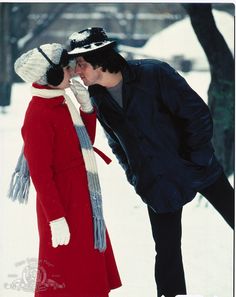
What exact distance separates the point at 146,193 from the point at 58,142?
0.50 meters

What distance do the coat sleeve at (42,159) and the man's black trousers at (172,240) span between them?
545 millimetres

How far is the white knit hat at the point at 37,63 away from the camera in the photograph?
6.75 ft

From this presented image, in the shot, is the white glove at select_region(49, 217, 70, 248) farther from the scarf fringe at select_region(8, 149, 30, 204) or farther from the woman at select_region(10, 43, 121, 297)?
the scarf fringe at select_region(8, 149, 30, 204)

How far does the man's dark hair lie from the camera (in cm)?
218

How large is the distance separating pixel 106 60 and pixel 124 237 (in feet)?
3.84

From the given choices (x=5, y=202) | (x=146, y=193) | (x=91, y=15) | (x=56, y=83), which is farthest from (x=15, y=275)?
(x=91, y=15)

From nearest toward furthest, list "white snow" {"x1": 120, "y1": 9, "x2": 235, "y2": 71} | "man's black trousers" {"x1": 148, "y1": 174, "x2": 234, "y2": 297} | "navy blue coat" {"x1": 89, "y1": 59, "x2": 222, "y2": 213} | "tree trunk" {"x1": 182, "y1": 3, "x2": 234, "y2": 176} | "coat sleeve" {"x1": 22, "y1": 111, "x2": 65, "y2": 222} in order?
1. "coat sleeve" {"x1": 22, "y1": 111, "x2": 65, "y2": 222}
2. "navy blue coat" {"x1": 89, "y1": 59, "x2": 222, "y2": 213}
3. "man's black trousers" {"x1": 148, "y1": 174, "x2": 234, "y2": 297}
4. "white snow" {"x1": 120, "y1": 9, "x2": 235, "y2": 71}
5. "tree trunk" {"x1": 182, "y1": 3, "x2": 234, "y2": 176}

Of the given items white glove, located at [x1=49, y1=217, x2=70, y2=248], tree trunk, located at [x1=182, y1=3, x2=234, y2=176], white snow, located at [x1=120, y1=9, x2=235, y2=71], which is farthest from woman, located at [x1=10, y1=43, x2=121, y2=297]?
tree trunk, located at [x1=182, y1=3, x2=234, y2=176]

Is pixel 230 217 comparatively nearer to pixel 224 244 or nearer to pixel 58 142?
pixel 224 244

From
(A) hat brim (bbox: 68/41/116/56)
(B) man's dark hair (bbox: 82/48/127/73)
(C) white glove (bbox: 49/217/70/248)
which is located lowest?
(C) white glove (bbox: 49/217/70/248)

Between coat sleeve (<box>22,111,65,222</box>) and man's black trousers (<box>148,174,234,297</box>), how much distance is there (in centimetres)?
55

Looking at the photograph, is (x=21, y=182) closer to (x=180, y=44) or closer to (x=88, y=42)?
(x=88, y=42)

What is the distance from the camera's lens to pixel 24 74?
2.07m

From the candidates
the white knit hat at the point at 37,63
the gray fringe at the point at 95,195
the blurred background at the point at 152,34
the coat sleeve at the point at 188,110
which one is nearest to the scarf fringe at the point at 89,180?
Answer: the gray fringe at the point at 95,195
